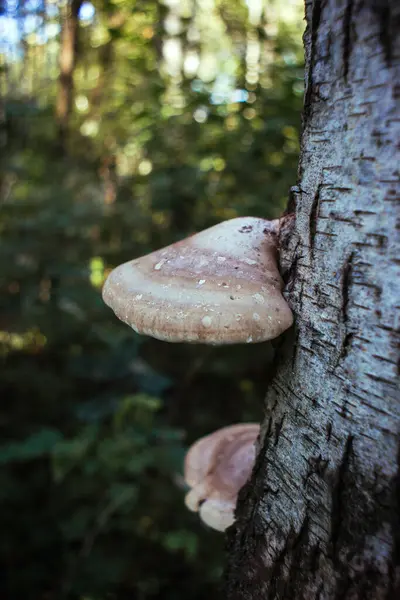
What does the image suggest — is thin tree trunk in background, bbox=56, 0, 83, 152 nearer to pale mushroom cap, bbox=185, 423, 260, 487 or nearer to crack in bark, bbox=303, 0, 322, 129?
pale mushroom cap, bbox=185, 423, 260, 487

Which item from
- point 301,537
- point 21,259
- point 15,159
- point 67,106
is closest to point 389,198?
point 301,537

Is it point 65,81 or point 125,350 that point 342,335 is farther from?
point 65,81

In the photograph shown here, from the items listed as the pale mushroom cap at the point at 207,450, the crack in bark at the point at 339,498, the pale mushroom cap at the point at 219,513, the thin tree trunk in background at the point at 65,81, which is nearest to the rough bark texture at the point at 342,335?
the crack in bark at the point at 339,498

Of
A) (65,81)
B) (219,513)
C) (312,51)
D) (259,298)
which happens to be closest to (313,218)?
(259,298)

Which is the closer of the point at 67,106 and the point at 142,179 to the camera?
the point at 142,179

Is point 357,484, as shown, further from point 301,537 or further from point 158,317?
point 158,317

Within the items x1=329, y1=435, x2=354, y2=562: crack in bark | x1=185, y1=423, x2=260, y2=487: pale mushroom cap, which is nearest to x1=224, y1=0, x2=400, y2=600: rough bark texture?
x1=329, y1=435, x2=354, y2=562: crack in bark
